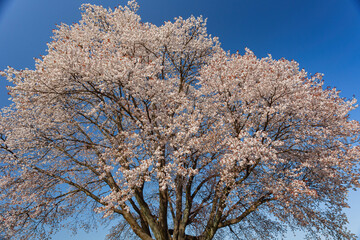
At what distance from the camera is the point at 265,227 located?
1466cm

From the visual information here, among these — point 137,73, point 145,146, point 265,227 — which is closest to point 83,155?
point 145,146

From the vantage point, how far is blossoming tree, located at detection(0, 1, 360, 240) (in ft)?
32.3

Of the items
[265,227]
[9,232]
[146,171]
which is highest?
[9,232]

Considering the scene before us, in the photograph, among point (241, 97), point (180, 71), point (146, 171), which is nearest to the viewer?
point (146, 171)

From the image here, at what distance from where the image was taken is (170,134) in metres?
10.7

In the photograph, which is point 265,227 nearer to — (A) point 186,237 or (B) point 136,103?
(A) point 186,237

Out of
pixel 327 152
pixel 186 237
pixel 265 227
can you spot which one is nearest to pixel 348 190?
pixel 327 152

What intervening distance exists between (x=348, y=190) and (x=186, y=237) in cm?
863

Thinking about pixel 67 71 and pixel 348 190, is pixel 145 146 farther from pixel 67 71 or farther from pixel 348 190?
pixel 348 190

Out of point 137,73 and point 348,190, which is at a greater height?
point 137,73

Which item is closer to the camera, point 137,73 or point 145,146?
point 137,73

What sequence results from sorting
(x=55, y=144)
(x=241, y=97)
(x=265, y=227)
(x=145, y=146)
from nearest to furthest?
1. (x=145, y=146)
2. (x=241, y=97)
3. (x=55, y=144)
4. (x=265, y=227)

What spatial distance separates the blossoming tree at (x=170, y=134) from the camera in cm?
984

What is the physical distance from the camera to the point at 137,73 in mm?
9867
